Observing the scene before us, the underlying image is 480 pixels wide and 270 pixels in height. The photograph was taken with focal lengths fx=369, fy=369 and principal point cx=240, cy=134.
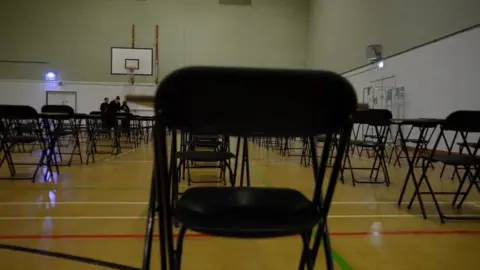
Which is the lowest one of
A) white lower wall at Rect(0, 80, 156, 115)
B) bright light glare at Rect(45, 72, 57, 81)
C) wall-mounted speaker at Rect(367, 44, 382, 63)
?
white lower wall at Rect(0, 80, 156, 115)

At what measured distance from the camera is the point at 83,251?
1857 millimetres

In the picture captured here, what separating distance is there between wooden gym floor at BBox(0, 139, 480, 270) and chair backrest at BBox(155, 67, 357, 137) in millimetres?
1052

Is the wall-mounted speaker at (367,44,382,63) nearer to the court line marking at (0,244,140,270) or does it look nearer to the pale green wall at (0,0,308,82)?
the pale green wall at (0,0,308,82)

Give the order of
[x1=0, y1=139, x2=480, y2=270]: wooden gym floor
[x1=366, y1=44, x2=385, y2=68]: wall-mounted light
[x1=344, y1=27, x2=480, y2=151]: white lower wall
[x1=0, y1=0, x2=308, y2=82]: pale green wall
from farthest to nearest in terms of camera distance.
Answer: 1. [x1=0, y1=0, x2=308, y2=82]: pale green wall
2. [x1=366, y1=44, x2=385, y2=68]: wall-mounted light
3. [x1=344, y1=27, x2=480, y2=151]: white lower wall
4. [x1=0, y1=139, x2=480, y2=270]: wooden gym floor

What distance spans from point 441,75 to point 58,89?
43.1 ft

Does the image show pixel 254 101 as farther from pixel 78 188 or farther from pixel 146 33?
pixel 146 33

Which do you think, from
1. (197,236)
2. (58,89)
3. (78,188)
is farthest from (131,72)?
(197,236)

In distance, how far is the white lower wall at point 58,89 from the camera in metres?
14.2

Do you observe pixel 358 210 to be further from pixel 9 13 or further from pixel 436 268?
pixel 9 13

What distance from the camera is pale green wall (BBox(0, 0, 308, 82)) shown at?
1414cm

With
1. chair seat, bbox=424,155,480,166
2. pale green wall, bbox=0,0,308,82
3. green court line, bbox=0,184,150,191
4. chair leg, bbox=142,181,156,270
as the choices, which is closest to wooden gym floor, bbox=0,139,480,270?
green court line, bbox=0,184,150,191

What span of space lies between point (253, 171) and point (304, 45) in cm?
1147

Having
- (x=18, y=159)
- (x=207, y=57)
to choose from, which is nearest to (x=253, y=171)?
(x=18, y=159)

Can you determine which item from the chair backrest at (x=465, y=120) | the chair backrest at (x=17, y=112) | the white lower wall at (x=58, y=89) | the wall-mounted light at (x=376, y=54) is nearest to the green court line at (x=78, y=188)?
the chair backrest at (x=17, y=112)
